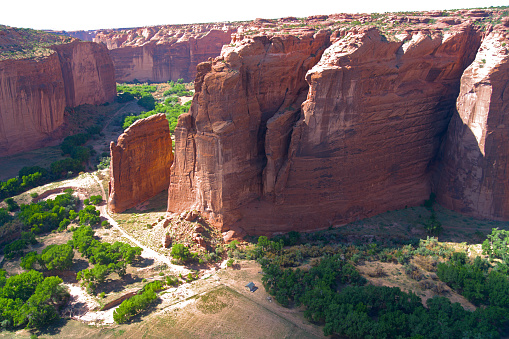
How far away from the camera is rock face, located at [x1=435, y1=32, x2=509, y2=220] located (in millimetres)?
29234

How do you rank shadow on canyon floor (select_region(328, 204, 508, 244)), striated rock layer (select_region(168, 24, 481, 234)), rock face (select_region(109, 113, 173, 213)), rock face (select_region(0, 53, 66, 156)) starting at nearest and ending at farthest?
1. striated rock layer (select_region(168, 24, 481, 234))
2. shadow on canyon floor (select_region(328, 204, 508, 244))
3. rock face (select_region(109, 113, 173, 213))
4. rock face (select_region(0, 53, 66, 156))

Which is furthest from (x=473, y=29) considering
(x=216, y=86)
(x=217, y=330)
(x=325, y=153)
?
(x=217, y=330)

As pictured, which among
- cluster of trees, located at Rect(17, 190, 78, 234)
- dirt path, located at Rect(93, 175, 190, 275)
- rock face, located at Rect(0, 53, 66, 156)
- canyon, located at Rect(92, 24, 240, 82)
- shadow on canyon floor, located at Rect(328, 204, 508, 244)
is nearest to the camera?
dirt path, located at Rect(93, 175, 190, 275)

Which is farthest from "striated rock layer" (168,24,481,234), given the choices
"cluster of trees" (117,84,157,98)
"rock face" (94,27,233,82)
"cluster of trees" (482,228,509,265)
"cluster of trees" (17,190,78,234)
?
"rock face" (94,27,233,82)

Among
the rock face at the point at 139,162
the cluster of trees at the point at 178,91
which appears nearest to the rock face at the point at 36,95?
the cluster of trees at the point at 178,91

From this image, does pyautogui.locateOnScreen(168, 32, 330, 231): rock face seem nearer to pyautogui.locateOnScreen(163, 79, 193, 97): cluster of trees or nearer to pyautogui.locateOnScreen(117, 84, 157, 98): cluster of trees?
pyautogui.locateOnScreen(163, 79, 193, 97): cluster of trees

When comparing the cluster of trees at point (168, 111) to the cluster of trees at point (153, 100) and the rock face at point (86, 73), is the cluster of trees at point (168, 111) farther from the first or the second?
the rock face at point (86, 73)

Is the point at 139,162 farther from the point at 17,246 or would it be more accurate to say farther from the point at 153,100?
the point at 153,100

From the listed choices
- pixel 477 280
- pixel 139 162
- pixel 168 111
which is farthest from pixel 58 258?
pixel 168 111

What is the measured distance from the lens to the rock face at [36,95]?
48.2 metres

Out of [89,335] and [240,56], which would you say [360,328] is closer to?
[89,335]

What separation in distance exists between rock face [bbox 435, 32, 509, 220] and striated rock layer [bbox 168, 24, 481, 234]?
6.25 ft

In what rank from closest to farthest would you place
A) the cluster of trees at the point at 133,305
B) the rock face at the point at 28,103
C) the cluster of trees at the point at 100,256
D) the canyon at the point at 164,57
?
1. the cluster of trees at the point at 133,305
2. the cluster of trees at the point at 100,256
3. the rock face at the point at 28,103
4. the canyon at the point at 164,57

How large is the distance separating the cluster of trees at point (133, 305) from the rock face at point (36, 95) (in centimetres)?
Answer: 3500
